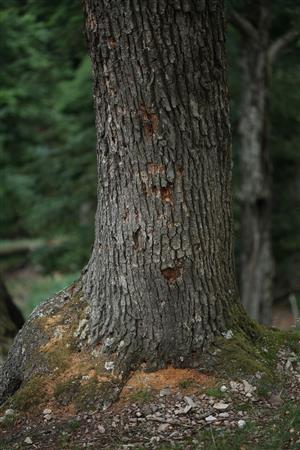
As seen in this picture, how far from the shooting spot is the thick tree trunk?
13.0 feet

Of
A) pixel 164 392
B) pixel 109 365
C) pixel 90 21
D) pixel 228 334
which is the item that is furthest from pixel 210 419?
pixel 90 21

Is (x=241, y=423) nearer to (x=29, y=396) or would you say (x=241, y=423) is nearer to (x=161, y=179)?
(x=29, y=396)

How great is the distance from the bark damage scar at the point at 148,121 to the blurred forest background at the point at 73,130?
5421 millimetres

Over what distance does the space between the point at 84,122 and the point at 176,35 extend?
29.9 feet

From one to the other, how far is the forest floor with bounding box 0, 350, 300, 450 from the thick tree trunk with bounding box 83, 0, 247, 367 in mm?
225

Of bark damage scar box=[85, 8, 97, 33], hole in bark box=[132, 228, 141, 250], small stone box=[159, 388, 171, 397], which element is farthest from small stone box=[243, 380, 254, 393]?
bark damage scar box=[85, 8, 97, 33]

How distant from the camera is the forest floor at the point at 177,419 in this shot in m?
3.76

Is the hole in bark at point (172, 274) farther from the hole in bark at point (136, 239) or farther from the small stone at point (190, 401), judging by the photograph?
the small stone at point (190, 401)

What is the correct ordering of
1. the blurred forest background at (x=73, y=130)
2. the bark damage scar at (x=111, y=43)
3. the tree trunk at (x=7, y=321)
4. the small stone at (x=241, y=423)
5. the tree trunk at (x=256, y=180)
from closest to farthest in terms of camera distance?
the small stone at (x=241, y=423) < the bark damage scar at (x=111, y=43) < the tree trunk at (x=7, y=321) < the tree trunk at (x=256, y=180) < the blurred forest background at (x=73, y=130)

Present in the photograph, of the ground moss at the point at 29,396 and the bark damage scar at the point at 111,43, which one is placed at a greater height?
the bark damage scar at the point at 111,43

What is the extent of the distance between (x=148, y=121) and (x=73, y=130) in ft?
33.2

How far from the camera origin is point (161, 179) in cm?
410

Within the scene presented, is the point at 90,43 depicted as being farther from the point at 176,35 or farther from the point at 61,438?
the point at 61,438

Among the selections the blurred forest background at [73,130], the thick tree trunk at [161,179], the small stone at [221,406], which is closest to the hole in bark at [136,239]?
the thick tree trunk at [161,179]
